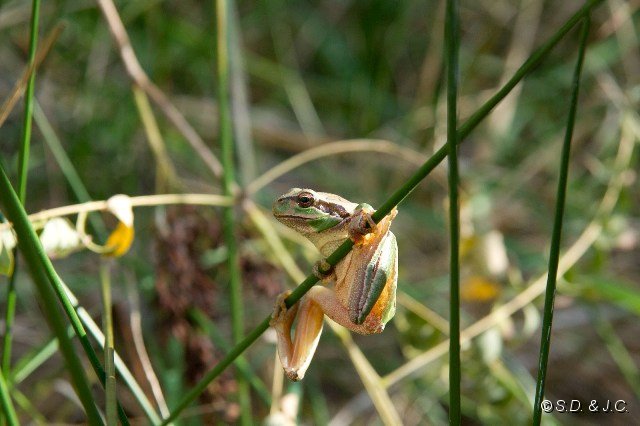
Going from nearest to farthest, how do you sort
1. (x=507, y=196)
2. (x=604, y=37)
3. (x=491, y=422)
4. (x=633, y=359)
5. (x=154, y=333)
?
(x=491, y=422) < (x=154, y=333) < (x=633, y=359) < (x=507, y=196) < (x=604, y=37)

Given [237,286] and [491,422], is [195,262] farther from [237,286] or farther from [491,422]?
[491,422]

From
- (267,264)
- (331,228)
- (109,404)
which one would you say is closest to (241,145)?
(267,264)

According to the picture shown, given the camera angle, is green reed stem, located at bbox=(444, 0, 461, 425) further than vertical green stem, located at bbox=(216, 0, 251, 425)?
No

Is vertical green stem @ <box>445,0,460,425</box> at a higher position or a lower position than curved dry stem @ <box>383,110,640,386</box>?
lower

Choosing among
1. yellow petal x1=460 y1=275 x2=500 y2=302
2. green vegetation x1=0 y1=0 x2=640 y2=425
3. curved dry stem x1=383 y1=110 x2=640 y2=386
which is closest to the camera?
green vegetation x1=0 y1=0 x2=640 y2=425

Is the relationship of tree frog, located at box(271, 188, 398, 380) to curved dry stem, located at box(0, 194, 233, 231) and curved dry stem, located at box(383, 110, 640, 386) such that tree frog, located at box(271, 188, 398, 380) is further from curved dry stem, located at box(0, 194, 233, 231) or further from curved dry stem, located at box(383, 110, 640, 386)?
curved dry stem, located at box(383, 110, 640, 386)

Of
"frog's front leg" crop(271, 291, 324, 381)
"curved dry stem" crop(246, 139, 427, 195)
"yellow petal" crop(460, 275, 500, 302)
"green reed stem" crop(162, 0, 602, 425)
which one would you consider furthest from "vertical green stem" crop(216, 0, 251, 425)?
"yellow petal" crop(460, 275, 500, 302)

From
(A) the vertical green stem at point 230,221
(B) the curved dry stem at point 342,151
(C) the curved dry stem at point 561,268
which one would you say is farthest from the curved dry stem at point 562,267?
(B) the curved dry stem at point 342,151
